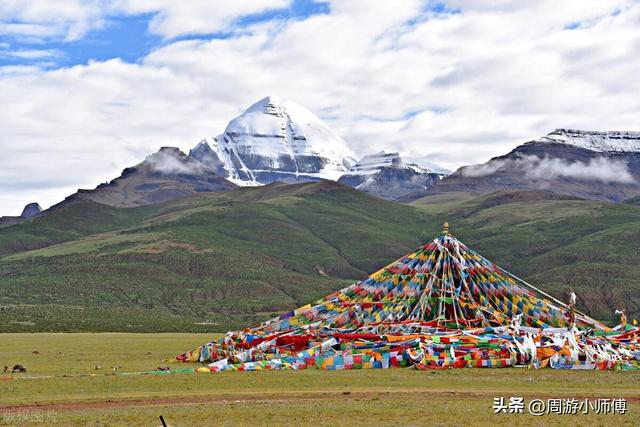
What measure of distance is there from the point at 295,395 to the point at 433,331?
50.6 feet

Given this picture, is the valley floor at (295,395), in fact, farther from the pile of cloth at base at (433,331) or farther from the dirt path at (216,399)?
the pile of cloth at base at (433,331)

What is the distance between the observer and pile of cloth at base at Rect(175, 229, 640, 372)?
44969mm

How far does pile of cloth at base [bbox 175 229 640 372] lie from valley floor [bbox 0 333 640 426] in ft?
5.47

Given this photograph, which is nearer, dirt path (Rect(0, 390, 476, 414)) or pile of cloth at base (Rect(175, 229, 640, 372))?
dirt path (Rect(0, 390, 476, 414))

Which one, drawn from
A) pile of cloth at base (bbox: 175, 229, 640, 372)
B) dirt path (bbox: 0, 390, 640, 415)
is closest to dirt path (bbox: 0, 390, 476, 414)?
dirt path (bbox: 0, 390, 640, 415)

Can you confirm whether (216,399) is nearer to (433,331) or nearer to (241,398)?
(241,398)

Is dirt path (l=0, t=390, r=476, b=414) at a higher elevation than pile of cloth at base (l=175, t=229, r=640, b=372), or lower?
lower

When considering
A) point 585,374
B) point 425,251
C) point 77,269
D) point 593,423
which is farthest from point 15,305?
point 593,423

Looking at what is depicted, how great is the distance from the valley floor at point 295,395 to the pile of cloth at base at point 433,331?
1.67 metres

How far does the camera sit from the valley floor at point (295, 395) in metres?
29.7

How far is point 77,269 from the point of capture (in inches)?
7106

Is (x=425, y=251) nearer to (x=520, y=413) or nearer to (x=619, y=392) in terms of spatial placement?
(x=619, y=392)

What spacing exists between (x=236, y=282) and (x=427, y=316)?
409 ft

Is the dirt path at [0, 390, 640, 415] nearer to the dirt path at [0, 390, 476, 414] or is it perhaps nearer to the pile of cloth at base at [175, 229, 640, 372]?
the dirt path at [0, 390, 476, 414]
